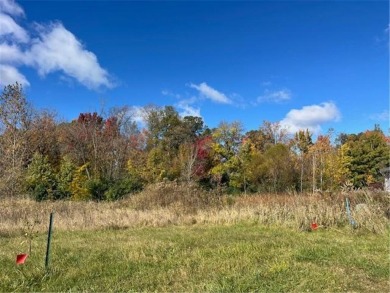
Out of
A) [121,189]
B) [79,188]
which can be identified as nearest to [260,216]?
[121,189]

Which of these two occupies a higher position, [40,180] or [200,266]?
[40,180]

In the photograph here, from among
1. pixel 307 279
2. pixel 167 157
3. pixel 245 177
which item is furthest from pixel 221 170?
pixel 307 279

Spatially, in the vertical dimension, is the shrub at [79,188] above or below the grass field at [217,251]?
above

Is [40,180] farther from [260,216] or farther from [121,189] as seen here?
[260,216]

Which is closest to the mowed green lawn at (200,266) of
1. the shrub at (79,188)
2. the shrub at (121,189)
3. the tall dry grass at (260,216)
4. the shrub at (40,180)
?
the tall dry grass at (260,216)

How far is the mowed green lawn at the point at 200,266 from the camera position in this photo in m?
5.20

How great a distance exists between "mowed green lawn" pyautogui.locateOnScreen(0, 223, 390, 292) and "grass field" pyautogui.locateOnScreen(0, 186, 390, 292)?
0.02 meters

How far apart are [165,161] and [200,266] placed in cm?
3129

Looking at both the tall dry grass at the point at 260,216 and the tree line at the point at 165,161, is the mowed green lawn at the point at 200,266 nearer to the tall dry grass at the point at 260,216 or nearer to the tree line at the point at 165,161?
the tall dry grass at the point at 260,216

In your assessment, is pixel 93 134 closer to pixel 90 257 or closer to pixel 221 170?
pixel 221 170

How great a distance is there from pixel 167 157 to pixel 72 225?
26.3 metres

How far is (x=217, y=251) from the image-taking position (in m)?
7.25

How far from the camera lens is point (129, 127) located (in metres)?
45.1

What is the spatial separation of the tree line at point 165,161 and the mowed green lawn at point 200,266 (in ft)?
62.7
